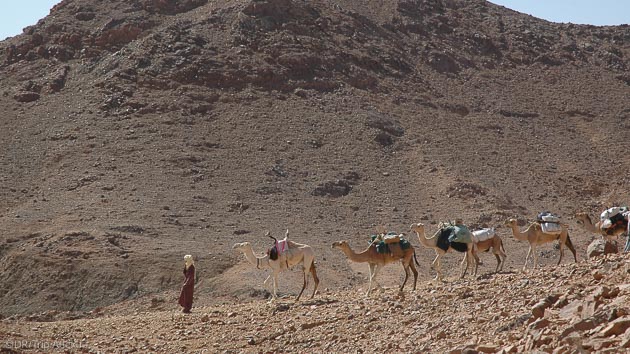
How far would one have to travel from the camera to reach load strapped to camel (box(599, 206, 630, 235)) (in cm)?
1811

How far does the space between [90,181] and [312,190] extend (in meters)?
9.25

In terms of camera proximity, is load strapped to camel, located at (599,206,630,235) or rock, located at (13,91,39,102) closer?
load strapped to camel, located at (599,206,630,235)

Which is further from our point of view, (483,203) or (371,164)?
(371,164)

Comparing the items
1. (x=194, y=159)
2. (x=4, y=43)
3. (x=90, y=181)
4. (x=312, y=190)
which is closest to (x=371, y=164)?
(x=312, y=190)

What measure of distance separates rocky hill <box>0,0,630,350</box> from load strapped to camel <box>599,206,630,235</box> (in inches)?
300

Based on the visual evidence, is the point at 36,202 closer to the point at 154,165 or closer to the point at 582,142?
the point at 154,165

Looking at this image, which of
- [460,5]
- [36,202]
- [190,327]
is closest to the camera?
[190,327]

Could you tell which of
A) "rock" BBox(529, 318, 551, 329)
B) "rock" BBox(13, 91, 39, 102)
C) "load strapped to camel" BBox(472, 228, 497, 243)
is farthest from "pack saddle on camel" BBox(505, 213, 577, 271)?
"rock" BBox(13, 91, 39, 102)

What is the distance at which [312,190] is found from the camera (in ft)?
135

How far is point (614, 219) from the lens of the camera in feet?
59.7

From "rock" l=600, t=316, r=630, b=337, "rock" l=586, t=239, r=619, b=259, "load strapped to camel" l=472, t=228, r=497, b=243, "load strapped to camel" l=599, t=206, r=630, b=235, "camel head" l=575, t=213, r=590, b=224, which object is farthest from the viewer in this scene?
"camel head" l=575, t=213, r=590, b=224

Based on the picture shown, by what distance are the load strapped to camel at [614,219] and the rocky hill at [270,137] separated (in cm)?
763

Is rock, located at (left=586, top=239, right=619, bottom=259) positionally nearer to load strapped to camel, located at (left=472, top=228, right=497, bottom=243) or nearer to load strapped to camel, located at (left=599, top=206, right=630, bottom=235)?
load strapped to camel, located at (left=599, top=206, right=630, bottom=235)

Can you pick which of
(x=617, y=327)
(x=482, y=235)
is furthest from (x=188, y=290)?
(x=617, y=327)
